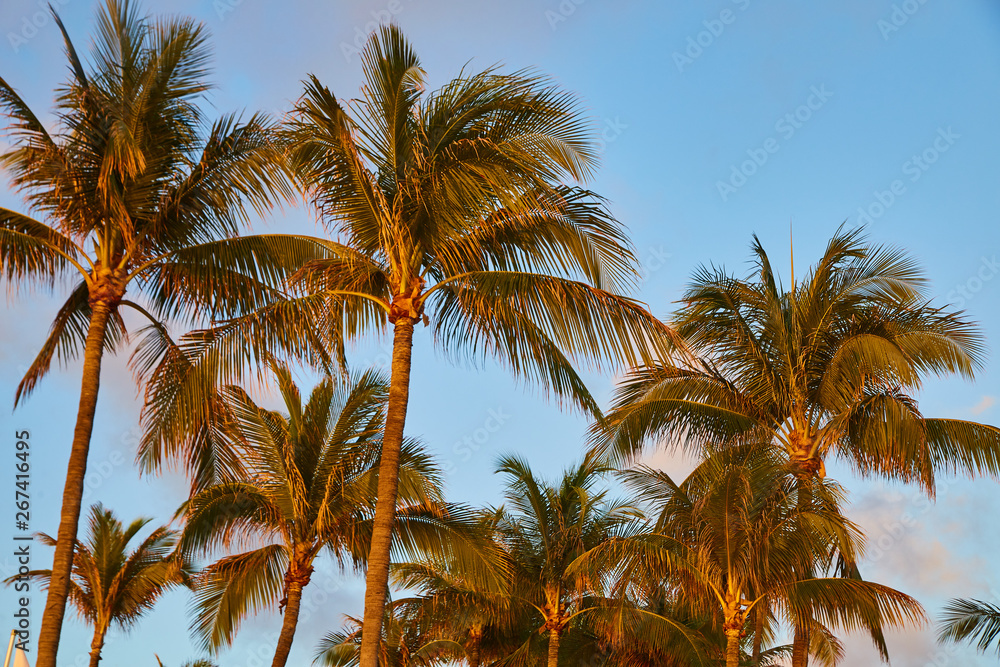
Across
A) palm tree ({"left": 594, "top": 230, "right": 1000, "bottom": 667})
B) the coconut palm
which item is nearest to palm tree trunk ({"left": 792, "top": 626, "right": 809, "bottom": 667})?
palm tree ({"left": 594, "top": 230, "right": 1000, "bottom": 667})

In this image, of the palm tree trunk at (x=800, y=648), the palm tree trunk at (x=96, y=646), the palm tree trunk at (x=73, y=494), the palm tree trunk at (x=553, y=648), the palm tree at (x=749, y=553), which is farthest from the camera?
the palm tree trunk at (x=96, y=646)

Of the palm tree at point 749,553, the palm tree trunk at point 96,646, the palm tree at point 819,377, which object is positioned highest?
the palm tree at point 819,377

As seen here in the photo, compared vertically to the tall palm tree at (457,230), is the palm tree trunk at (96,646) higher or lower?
lower

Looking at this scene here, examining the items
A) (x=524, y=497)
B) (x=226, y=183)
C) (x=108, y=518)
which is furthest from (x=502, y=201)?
(x=108, y=518)

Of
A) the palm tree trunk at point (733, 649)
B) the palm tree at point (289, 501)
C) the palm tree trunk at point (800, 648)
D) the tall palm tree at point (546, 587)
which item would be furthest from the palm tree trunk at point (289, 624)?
the palm tree trunk at point (800, 648)

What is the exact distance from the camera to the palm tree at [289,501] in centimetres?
1609

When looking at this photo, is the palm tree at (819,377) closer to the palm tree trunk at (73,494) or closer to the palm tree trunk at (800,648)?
the palm tree trunk at (800,648)

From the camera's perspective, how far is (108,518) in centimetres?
2362

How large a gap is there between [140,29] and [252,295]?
10.9ft

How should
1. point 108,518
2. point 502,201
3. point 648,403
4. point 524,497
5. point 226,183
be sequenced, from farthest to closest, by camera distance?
point 108,518, point 524,497, point 648,403, point 226,183, point 502,201

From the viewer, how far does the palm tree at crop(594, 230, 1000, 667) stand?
53.9ft

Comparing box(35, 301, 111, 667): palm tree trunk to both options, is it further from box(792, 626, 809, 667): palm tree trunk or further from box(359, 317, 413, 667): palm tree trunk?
box(792, 626, 809, 667): palm tree trunk

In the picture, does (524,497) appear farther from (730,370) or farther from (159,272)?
(159,272)

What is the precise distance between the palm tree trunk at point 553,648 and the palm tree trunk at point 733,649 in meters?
5.15
